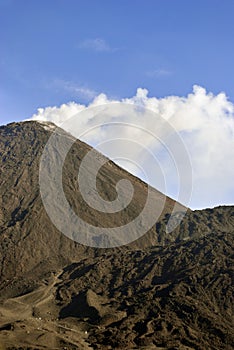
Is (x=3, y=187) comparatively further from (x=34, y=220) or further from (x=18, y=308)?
(x=18, y=308)

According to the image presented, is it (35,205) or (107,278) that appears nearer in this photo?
(107,278)

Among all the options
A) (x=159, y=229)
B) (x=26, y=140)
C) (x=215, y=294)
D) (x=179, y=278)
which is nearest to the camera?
(x=215, y=294)

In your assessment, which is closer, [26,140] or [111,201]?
[111,201]

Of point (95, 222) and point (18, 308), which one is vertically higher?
point (95, 222)

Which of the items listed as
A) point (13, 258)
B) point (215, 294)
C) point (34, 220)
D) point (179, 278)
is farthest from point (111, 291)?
point (34, 220)

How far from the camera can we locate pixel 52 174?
15700 cm

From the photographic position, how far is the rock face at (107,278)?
251 feet

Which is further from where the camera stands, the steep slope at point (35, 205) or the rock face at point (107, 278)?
the steep slope at point (35, 205)

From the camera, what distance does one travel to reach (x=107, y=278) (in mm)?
105562

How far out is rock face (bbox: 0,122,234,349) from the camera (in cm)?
7650

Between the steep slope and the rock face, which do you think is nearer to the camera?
the rock face

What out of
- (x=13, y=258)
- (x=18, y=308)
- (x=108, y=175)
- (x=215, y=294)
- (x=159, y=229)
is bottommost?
(x=18, y=308)

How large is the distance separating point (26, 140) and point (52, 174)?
28.7m

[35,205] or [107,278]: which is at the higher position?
[35,205]
